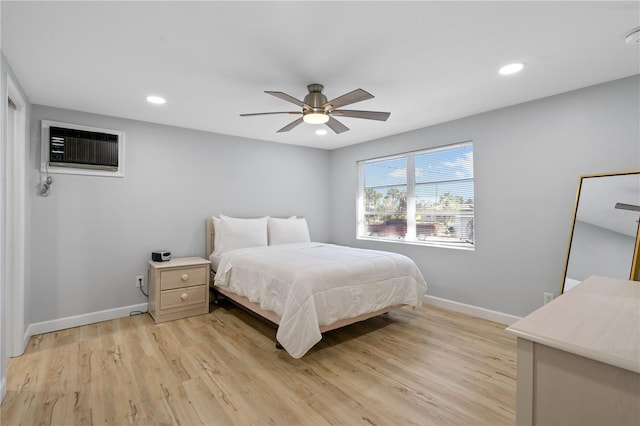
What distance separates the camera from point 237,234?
402 cm

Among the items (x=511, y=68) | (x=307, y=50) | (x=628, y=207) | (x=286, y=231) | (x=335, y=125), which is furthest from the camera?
(x=286, y=231)

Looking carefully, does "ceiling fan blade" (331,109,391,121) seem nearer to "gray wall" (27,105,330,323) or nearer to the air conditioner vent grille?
"gray wall" (27,105,330,323)

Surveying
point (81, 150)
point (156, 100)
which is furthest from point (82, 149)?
point (156, 100)

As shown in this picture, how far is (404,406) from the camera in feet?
6.27

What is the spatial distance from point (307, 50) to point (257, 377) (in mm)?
2387

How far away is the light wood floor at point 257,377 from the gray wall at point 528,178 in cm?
54

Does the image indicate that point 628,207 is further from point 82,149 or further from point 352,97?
point 82,149

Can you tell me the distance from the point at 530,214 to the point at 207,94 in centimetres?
343

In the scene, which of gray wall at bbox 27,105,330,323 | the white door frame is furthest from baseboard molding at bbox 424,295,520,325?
the white door frame

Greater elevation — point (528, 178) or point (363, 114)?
point (363, 114)

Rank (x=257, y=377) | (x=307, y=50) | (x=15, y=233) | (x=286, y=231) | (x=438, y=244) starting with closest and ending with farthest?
(x=307, y=50) → (x=257, y=377) → (x=15, y=233) → (x=438, y=244) → (x=286, y=231)

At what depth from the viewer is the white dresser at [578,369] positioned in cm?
73

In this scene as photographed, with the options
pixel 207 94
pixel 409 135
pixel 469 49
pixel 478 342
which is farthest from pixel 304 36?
pixel 478 342

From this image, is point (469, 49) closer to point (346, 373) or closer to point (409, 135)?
point (409, 135)
